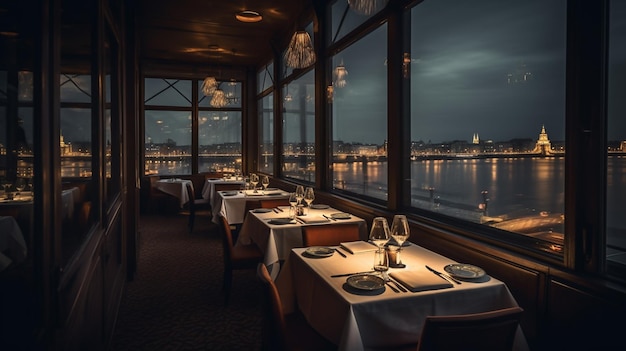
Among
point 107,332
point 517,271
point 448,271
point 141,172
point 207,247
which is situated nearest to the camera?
point 448,271

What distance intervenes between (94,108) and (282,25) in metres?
5.16

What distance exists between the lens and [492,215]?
2.87m

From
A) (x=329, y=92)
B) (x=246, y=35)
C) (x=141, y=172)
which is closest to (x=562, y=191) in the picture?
(x=329, y=92)

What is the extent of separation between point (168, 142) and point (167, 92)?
4.12ft

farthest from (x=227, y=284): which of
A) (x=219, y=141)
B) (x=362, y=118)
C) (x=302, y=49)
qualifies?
(x=219, y=141)

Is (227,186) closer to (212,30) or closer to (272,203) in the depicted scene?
(272,203)

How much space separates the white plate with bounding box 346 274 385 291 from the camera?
1846 mm

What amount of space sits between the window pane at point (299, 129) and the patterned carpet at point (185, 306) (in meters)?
2.12

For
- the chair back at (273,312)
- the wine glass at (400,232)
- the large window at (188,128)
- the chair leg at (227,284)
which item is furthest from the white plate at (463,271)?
the large window at (188,128)

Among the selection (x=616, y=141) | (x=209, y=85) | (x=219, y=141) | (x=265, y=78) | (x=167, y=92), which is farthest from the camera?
(x=219, y=141)

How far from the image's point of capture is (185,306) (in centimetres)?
364

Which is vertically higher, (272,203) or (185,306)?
(272,203)

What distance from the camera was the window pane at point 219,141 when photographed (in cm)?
1004

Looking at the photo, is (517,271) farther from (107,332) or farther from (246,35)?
(246,35)
